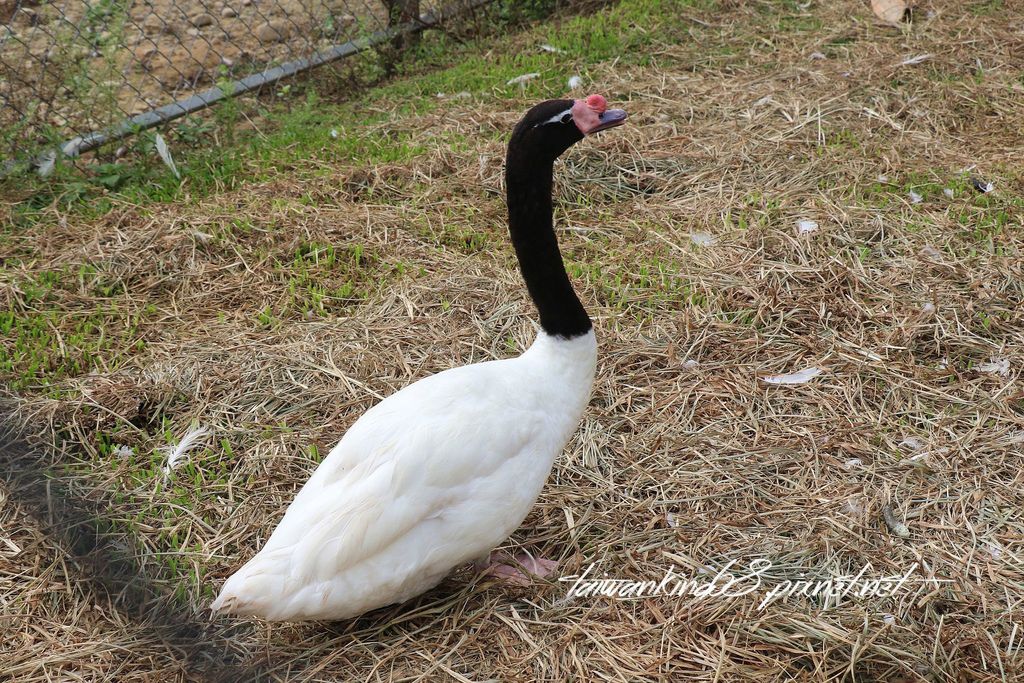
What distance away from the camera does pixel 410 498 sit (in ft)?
8.63

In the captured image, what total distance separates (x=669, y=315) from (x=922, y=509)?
4.55ft

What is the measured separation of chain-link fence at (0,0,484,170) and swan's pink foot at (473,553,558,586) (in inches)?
150

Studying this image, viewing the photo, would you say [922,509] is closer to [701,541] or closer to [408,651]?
[701,541]

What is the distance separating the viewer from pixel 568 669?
2.68 metres

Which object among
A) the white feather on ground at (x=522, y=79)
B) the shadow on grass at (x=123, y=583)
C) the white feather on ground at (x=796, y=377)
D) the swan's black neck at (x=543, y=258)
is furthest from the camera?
the white feather on ground at (x=522, y=79)

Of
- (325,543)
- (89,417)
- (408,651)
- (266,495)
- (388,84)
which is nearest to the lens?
(325,543)

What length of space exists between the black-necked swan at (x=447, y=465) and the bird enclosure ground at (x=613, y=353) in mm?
267

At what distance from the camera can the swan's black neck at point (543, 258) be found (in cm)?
288

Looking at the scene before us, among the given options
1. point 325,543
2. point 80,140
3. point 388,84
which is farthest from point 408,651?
point 388,84

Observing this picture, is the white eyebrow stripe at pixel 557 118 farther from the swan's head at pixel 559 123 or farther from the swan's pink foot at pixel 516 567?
the swan's pink foot at pixel 516 567

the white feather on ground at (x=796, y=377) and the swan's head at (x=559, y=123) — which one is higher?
the swan's head at (x=559, y=123)

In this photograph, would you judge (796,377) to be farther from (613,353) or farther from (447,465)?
(447,465)

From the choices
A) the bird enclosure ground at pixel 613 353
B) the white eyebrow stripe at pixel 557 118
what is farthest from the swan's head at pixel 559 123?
the bird enclosure ground at pixel 613 353

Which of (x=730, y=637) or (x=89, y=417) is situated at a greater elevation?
(x=89, y=417)
